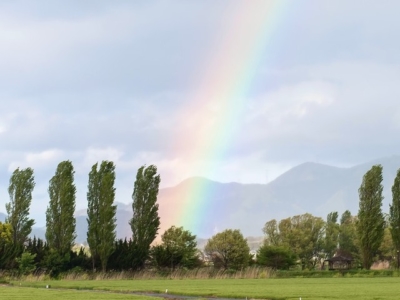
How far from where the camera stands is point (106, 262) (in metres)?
67.5

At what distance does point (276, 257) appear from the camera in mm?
77125

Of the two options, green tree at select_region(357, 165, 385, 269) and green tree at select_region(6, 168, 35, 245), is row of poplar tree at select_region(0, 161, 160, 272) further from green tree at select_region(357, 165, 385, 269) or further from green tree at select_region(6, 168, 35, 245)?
green tree at select_region(357, 165, 385, 269)

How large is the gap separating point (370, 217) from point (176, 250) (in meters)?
25.0

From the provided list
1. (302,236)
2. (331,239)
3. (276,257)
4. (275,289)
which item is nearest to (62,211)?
(276,257)

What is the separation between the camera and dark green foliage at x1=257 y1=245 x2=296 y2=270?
7694cm

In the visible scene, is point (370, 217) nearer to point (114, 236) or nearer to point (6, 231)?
point (114, 236)

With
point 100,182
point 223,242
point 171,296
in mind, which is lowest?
point 171,296

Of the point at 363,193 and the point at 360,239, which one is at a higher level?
the point at 363,193

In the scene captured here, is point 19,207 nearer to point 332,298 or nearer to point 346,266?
point 346,266

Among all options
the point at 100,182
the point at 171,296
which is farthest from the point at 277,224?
the point at 171,296

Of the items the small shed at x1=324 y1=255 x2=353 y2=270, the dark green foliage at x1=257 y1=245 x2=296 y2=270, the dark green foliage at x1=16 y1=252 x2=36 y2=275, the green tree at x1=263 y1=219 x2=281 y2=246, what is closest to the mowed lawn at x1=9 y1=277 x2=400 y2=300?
the dark green foliage at x1=16 y1=252 x2=36 y2=275

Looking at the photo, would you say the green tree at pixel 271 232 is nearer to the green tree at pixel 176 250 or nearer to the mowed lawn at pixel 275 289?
the green tree at pixel 176 250

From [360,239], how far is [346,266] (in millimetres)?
8640

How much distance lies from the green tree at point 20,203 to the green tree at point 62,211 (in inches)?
121
